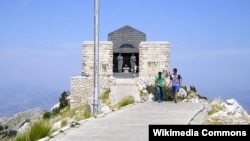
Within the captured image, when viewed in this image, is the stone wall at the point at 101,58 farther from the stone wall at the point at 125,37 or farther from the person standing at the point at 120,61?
the stone wall at the point at 125,37

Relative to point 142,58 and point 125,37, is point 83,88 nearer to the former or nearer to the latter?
point 142,58

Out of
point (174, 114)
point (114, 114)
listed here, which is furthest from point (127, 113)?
point (174, 114)

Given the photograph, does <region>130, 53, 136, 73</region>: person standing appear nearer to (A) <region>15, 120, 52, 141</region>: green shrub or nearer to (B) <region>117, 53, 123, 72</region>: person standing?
(B) <region>117, 53, 123, 72</region>: person standing

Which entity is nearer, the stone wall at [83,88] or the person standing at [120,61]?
the stone wall at [83,88]

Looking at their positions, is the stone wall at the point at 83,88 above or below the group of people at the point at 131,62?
below

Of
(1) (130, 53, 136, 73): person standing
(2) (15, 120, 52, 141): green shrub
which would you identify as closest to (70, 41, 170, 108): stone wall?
(1) (130, 53, 136, 73): person standing

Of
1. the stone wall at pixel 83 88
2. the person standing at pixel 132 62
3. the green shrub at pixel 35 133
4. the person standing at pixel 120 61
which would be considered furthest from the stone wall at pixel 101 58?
the green shrub at pixel 35 133

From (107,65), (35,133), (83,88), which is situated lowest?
(35,133)

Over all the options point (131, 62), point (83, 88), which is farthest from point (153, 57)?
point (83, 88)

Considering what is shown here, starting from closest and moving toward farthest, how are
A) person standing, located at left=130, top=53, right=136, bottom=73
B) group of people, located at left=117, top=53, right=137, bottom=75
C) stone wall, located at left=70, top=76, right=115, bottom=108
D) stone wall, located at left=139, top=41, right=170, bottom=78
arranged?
stone wall, located at left=70, top=76, right=115, bottom=108 → stone wall, located at left=139, top=41, right=170, bottom=78 → group of people, located at left=117, top=53, right=137, bottom=75 → person standing, located at left=130, top=53, right=136, bottom=73

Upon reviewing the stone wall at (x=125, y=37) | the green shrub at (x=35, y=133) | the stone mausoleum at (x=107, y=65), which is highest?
the stone wall at (x=125, y=37)

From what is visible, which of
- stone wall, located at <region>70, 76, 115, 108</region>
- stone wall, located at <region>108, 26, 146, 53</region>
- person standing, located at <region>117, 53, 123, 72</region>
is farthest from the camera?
stone wall, located at <region>108, 26, 146, 53</region>

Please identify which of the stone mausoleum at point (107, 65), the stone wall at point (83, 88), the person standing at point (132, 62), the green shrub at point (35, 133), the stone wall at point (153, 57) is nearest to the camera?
the green shrub at point (35, 133)

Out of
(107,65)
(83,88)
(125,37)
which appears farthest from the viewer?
(125,37)
